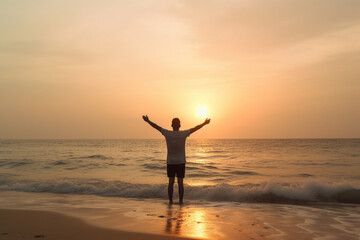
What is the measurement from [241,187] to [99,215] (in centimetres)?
631

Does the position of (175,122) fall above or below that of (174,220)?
above

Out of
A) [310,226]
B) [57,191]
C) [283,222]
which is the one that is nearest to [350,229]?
[310,226]

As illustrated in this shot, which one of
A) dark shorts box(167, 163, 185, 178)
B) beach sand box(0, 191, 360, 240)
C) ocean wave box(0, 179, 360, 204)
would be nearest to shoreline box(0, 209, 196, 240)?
beach sand box(0, 191, 360, 240)

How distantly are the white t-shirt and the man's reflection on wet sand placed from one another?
128 cm

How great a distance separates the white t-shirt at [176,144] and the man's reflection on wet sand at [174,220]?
1281mm

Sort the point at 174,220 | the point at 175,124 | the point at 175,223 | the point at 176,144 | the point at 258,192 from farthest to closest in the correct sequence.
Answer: the point at 258,192
the point at 175,124
the point at 176,144
the point at 174,220
the point at 175,223

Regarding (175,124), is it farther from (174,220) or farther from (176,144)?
(174,220)

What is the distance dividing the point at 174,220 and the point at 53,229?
7.44 ft

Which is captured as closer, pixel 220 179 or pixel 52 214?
pixel 52 214

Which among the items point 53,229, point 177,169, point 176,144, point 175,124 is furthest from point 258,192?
point 53,229

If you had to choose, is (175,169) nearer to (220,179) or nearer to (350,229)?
(350,229)

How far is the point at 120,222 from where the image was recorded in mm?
6230

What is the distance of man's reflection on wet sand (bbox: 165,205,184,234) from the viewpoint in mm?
5484

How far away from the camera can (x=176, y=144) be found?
28.1 feet
